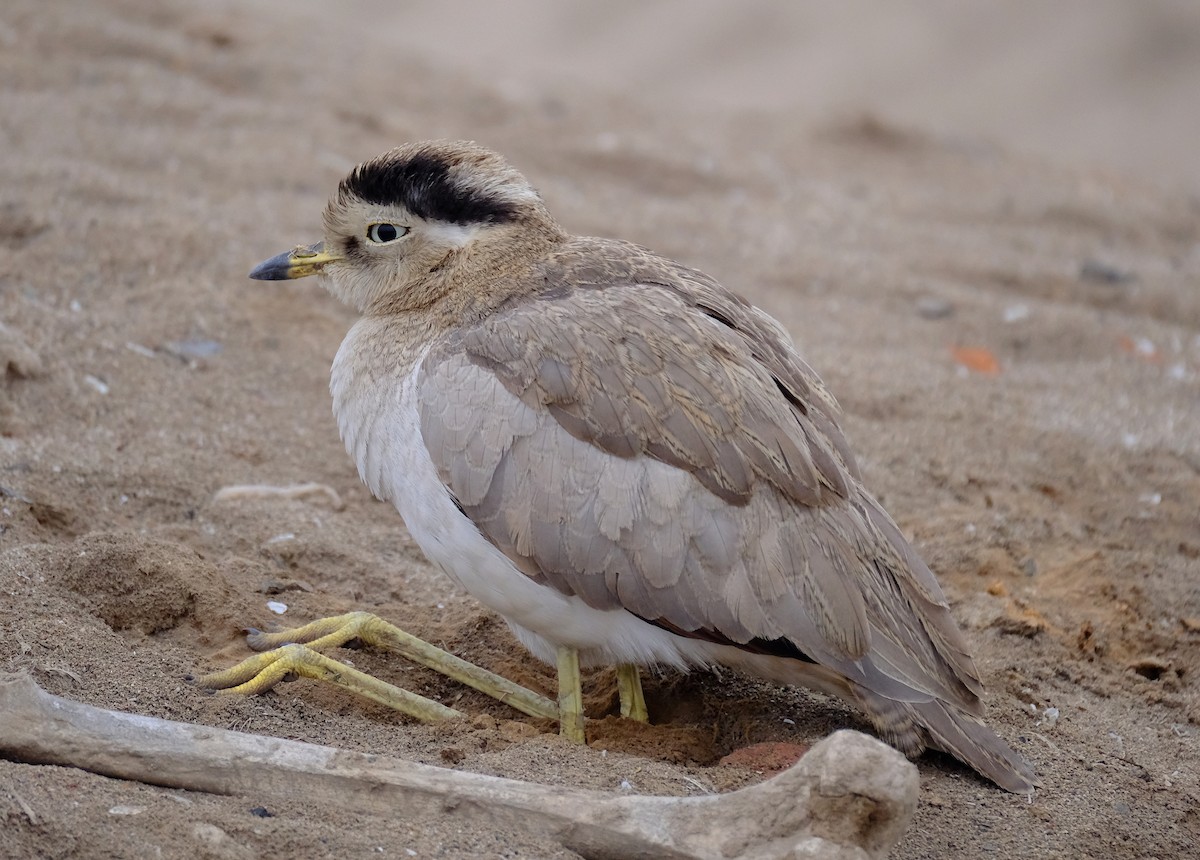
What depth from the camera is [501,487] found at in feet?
12.0

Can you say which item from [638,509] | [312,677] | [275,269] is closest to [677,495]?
[638,509]

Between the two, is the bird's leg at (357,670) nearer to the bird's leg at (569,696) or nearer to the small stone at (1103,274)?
the bird's leg at (569,696)

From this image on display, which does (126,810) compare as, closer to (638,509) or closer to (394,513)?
(638,509)

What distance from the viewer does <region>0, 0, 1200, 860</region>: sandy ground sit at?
137 inches

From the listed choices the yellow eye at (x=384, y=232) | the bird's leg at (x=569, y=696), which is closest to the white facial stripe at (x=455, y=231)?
the yellow eye at (x=384, y=232)

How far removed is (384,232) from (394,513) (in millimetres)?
1251

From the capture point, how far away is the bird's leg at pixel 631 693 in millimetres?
3943

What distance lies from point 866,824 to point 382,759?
1115 mm

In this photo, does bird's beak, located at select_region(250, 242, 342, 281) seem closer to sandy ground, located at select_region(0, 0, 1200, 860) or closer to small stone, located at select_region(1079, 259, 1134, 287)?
sandy ground, located at select_region(0, 0, 1200, 860)

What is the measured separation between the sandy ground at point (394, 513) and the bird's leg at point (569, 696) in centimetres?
8

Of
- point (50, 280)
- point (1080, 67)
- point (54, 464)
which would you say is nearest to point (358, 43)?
point (50, 280)

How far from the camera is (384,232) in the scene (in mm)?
4277

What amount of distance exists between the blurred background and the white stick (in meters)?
12.1

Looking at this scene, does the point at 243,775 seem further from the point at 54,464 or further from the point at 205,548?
the point at 54,464
